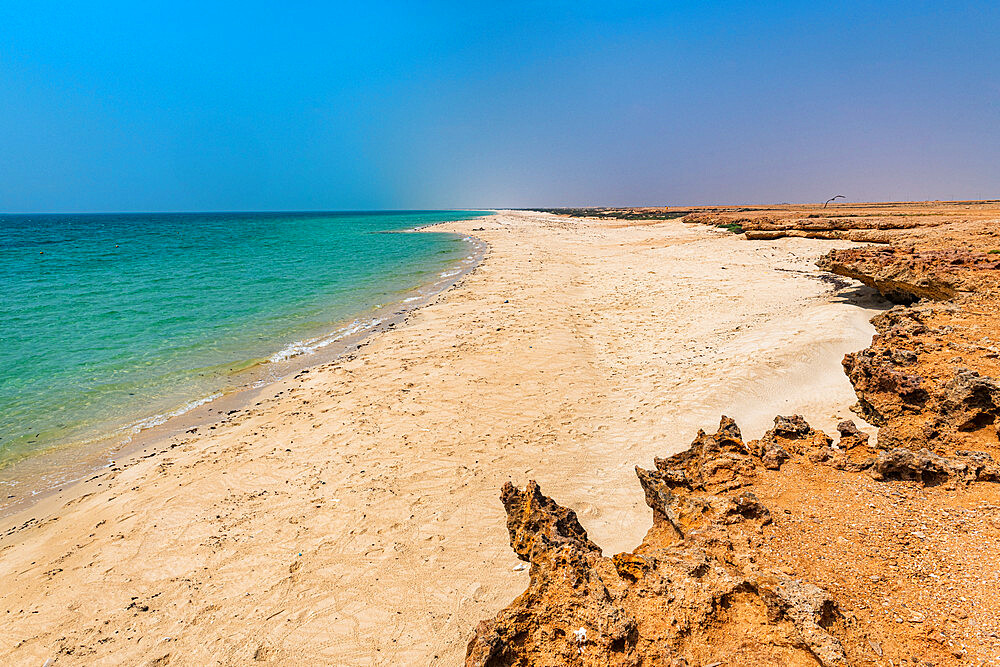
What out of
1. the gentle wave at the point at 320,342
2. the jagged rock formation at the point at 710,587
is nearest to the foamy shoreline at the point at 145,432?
the gentle wave at the point at 320,342

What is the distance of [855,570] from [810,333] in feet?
24.4

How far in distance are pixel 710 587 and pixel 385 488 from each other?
425cm

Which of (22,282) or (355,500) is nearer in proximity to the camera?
(355,500)

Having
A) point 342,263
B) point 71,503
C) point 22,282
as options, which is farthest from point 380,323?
point 22,282

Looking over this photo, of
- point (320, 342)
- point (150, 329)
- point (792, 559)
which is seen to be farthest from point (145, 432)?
point (792, 559)

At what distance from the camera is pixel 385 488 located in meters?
5.55

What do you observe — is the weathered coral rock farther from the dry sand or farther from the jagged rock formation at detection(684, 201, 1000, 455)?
the jagged rock formation at detection(684, 201, 1000, 455)

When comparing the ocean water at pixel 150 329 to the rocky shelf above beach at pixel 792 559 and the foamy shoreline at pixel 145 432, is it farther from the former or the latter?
the rocky shelf above beach at pixel 792 559

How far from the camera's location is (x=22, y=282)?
2327cm

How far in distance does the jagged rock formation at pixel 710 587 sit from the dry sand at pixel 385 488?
4.95ft

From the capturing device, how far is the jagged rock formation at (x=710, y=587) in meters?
2.04

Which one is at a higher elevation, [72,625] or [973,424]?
[973,424]

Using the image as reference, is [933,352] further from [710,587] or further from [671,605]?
[671,605]

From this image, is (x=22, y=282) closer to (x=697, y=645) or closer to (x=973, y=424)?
(x=697, y=645)
